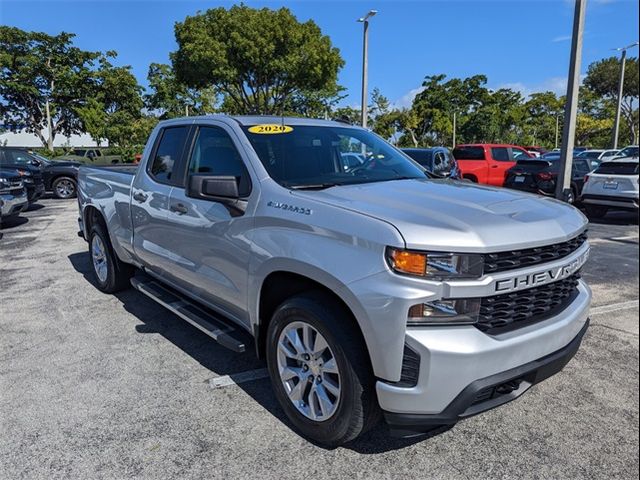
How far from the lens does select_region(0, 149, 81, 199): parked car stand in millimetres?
16562

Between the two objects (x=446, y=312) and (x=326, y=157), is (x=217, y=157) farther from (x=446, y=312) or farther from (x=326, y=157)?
(x=446, y=312)

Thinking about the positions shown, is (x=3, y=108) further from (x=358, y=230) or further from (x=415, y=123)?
(x=358, y=230)

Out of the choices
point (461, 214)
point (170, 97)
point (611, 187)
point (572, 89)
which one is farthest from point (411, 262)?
point (170, 97)

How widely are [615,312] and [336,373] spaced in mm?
3707

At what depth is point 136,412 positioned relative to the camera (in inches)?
125

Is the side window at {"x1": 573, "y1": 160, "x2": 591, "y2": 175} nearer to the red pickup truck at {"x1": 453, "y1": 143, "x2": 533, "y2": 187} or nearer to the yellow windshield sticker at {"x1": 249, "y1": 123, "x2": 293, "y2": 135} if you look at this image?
the red pickup truck at {"x1": 453, "y1": 143, "x2": 533, "y2": 187}

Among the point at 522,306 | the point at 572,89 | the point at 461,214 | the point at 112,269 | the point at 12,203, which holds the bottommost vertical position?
the point at 112,269

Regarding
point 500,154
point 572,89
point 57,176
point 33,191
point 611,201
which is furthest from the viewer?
point 500,154

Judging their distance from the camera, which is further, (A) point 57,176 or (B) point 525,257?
(A) point 57,176

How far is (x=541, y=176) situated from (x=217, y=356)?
12.6m

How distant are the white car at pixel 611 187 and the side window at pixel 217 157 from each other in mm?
7971

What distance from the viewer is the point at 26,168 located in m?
14.4

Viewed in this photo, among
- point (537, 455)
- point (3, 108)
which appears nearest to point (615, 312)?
point (537, 455)

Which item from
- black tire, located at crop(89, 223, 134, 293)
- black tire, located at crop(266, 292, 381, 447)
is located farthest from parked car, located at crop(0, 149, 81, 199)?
black tire, located at crop(266, 292, 381, 447)
